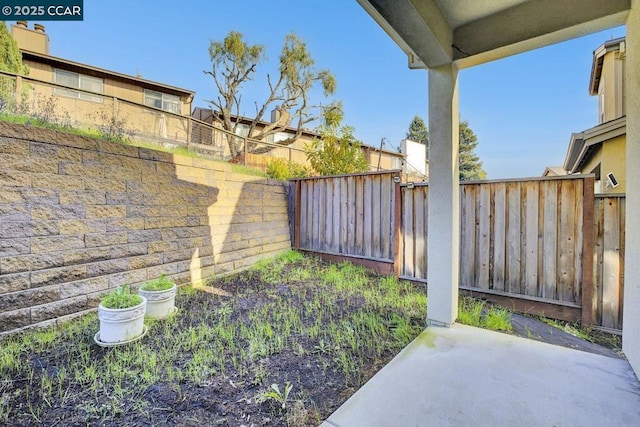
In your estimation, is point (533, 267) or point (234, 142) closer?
point (533, 267)

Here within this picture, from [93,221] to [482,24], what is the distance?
4.20 metres

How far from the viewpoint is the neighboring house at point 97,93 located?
6445 mm

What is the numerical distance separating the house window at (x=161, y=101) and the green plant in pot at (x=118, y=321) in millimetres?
10394

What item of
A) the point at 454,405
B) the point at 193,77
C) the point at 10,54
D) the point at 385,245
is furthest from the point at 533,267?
the point at 193,77

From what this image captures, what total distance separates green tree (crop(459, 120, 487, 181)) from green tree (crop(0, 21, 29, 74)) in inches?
933

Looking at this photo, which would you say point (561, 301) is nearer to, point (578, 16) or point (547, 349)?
point (547, 349)

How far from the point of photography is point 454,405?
154cm

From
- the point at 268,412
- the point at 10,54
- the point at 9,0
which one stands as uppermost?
the point at 10,54

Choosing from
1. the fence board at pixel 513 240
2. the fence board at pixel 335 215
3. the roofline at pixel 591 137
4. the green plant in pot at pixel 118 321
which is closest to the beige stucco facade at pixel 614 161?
the roofline at pixel 591 137

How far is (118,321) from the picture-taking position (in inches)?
93.2

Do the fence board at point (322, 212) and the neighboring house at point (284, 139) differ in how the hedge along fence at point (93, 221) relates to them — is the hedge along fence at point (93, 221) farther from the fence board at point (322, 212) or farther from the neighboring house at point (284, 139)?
the neighboring house at point (284, 139)

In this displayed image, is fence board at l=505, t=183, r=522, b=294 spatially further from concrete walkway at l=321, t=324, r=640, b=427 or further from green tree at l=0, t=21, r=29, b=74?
green tree at l=0, t=21, r=29, b=74

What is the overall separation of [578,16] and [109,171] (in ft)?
14.7

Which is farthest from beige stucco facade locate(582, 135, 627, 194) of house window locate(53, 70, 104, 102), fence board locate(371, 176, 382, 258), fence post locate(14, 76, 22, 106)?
house window locate(53, 70, 104, 102)
